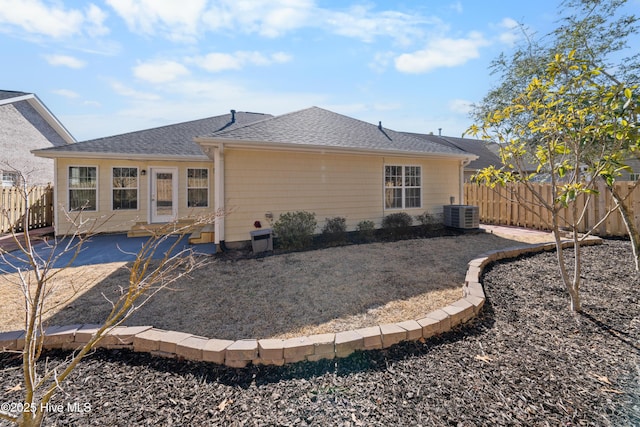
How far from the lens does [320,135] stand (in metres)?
8.49

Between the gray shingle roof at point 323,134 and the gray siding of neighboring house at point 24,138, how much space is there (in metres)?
10.2

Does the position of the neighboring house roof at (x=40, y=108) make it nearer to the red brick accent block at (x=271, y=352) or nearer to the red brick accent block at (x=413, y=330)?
the red brick accent block at (x=271, y=352)

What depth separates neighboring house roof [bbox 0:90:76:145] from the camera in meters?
13.0

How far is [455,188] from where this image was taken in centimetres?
1065

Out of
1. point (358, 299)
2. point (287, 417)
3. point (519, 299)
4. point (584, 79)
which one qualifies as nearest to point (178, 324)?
point (287, 417)

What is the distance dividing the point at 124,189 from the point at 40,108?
33.2 feet

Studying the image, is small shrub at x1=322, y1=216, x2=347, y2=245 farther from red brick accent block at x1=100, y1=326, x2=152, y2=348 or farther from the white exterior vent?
red brick accent block at x1=100, y1=326, x2=152, y2=348

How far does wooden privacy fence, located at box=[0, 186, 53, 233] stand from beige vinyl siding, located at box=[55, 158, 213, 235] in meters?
1.43

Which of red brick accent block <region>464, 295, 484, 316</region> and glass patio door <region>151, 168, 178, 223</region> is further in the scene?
glass patio door <region>151, 168, 178, 223</region>

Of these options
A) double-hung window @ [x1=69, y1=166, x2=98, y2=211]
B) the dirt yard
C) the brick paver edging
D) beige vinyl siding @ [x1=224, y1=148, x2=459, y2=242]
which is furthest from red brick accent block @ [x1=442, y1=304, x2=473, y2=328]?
double-hung window @ [x1=69, y1=166, x2=98, y2=211]

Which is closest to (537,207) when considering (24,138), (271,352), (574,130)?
(574,130)

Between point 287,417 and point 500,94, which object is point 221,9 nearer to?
point 287,417

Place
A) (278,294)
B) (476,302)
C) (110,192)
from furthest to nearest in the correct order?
(110,192), (278,294), (476,302)

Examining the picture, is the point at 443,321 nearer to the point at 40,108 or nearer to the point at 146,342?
the point at 146,342
